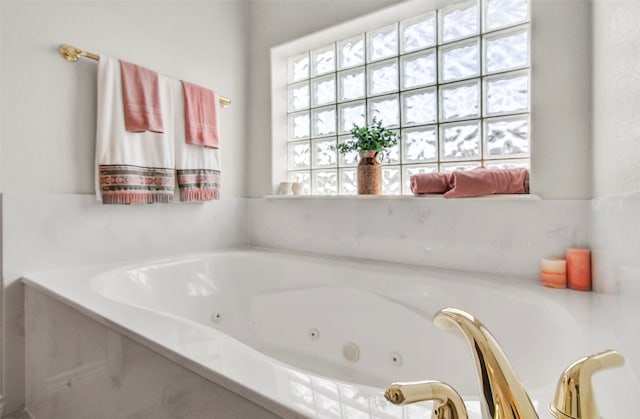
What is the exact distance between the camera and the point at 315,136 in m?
2.29

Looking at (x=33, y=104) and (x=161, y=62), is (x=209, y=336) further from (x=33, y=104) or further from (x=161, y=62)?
(x=161, y=62)

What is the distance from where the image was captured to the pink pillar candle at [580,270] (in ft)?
4.06

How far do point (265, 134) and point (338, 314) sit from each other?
127cm

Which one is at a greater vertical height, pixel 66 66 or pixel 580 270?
pixel 66 66

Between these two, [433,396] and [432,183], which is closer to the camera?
[433,396]

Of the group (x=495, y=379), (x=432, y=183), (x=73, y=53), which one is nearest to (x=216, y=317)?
(x=432, y=183)

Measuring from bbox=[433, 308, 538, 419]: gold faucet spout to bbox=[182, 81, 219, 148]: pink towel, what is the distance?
1.79 m

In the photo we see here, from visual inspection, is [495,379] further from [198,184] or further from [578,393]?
[198,184]

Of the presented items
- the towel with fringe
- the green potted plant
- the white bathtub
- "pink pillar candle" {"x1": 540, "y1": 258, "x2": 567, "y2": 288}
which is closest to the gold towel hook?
the towel with fringe

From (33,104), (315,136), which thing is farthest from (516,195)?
(33,104)

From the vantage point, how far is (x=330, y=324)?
1602 millimetres

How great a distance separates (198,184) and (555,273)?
169cm

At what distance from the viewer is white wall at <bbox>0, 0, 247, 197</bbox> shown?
1.41m

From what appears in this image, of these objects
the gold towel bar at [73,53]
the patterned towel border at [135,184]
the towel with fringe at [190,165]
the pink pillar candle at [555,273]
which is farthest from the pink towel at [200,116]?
the pink pillar candle at [555,273]
